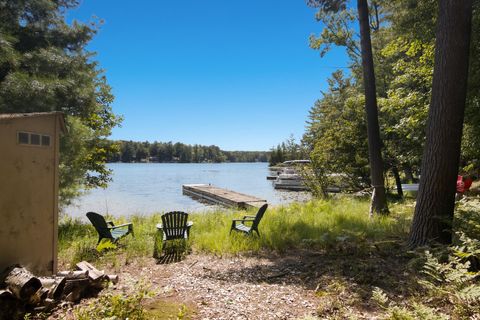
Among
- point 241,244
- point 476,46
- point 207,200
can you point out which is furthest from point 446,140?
point 207,200

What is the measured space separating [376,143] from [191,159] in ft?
321

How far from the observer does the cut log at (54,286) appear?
3.04 m

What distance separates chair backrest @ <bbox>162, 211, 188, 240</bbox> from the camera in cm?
582

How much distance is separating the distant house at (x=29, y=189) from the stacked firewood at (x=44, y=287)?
26cm

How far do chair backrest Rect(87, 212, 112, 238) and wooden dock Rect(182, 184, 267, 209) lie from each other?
745 cm

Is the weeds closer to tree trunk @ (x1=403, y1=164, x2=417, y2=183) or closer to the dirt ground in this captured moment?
the dirt ground

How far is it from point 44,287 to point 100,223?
2.74 m

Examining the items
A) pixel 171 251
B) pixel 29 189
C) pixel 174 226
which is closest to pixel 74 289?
pixel 29 189

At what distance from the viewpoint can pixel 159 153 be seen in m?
94.2

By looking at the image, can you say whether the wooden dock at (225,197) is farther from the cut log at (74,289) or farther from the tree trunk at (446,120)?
the cut log at (74,289)

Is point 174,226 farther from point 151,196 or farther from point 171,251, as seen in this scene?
point 151,196

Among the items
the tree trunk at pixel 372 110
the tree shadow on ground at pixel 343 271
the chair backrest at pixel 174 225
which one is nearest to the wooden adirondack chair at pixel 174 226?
the chair backrest at pixel 174 225

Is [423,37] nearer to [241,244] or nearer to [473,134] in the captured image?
[473,134]

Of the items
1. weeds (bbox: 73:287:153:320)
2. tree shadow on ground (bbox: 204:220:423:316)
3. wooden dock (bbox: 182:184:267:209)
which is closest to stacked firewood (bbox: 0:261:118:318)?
weeds (bbox: 73:287:153:320)
